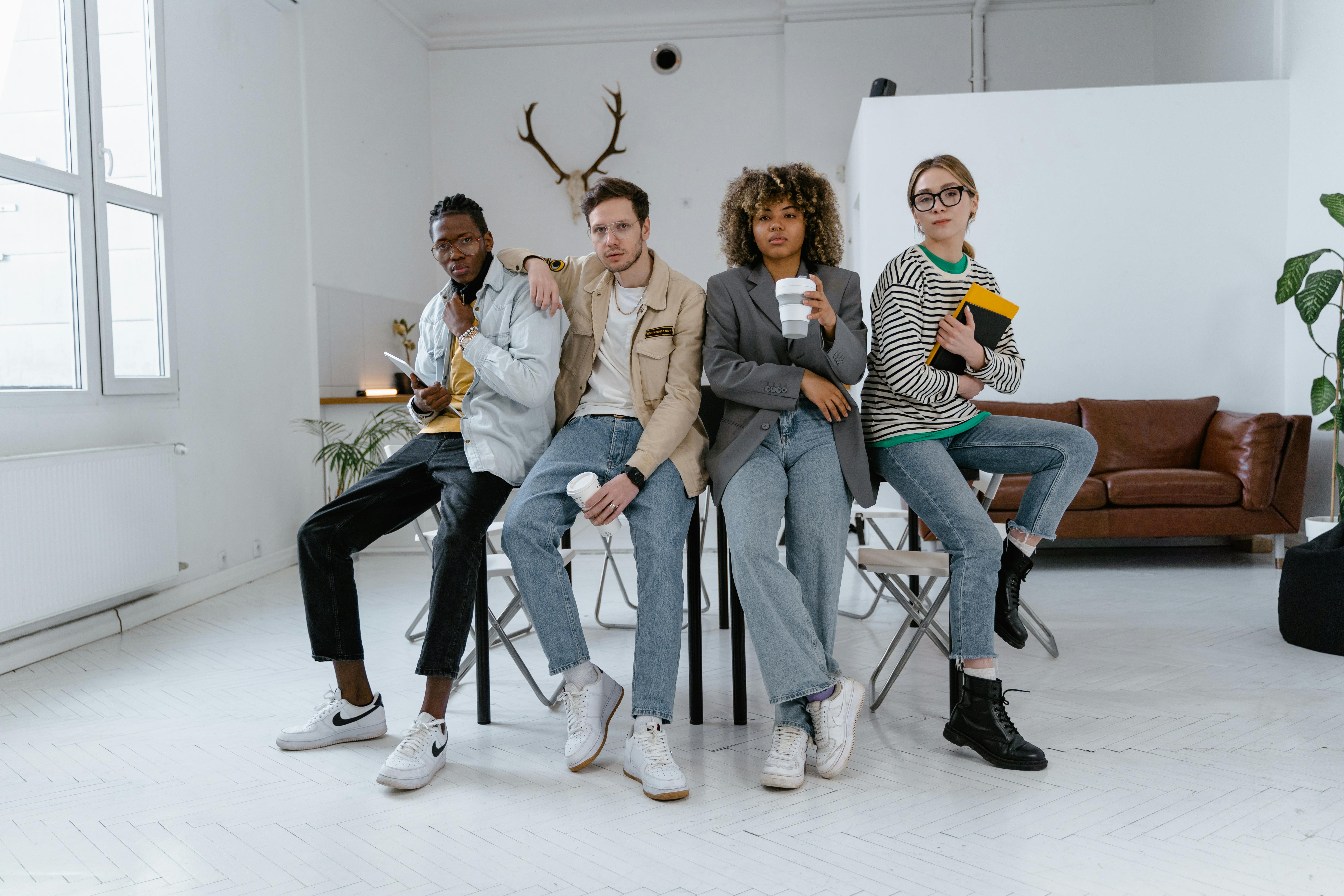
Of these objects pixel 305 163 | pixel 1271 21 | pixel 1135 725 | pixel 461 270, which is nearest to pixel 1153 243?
pixel 1271 21

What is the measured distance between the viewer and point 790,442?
94.7 inches

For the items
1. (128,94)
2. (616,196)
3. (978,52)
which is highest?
(978,52)

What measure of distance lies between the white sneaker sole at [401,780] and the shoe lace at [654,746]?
0.49 meters

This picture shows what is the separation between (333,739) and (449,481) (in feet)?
2.40

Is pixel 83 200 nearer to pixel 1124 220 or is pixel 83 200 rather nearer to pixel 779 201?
pixel 779 201

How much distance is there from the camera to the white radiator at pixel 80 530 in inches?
124

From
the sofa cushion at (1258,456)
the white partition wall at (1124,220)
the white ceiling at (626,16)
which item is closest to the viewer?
the sofa cushion at (1258,456)

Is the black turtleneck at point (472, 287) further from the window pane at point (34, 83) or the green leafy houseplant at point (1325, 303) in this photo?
the green leafy houseplant at point (1325, 303)

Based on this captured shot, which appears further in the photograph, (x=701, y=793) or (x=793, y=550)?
(x=793, y=550)

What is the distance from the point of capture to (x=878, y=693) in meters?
2.81

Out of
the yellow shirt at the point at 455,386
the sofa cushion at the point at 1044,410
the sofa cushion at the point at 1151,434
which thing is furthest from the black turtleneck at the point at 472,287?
A: the sofa cushion at the point at 1151,434

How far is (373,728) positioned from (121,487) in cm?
186

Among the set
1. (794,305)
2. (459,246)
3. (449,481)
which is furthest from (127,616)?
(794,305)

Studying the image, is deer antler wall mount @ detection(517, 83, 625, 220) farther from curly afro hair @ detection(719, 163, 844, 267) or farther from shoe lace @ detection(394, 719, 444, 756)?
shoe lace @ detection(394, 719, 444, 756)
